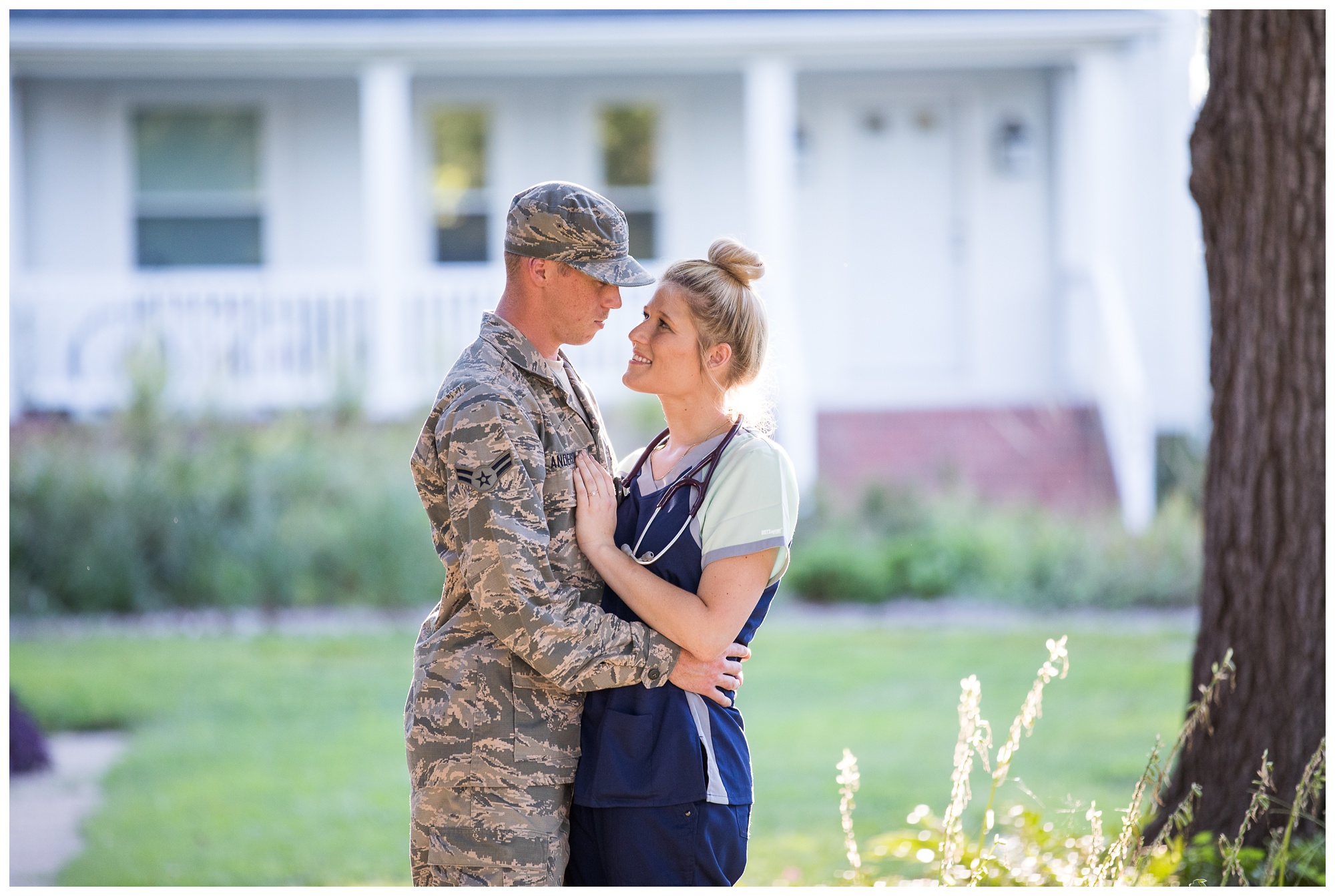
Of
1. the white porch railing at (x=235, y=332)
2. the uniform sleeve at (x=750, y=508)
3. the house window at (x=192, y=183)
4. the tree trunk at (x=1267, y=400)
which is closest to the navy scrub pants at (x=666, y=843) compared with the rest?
the uniform sleeve at (x=750, y=508)

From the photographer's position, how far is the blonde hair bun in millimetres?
2646

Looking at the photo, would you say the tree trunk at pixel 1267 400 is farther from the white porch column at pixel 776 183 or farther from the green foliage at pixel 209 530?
the white porch column at pixel 776 183

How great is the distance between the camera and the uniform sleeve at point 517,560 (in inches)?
92.8

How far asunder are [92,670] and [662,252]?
6.71 meters

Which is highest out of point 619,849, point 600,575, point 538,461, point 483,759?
point 538,461

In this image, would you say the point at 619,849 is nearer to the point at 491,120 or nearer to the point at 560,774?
the point at 560,774

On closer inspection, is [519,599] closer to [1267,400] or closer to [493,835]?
[493,835]

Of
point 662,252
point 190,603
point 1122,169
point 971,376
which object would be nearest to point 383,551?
point 190,603

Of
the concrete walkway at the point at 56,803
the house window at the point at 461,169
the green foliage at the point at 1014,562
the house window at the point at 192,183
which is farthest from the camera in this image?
the house window at the point at 461,169

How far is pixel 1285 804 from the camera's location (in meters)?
3.79

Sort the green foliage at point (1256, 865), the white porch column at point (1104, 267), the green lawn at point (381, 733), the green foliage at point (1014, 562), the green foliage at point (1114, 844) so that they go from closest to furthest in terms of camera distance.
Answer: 1. the green foliage at point (1114, 844)
2. the green foliage at point (1256, 865)
3. the green lawn at point (381, 733)
4. the green foliage at point (1014, 562)
5. the white porch column at point (1104, 267)

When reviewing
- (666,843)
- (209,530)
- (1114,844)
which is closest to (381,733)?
(209,530)

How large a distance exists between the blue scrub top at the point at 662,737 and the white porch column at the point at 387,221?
8.10 m

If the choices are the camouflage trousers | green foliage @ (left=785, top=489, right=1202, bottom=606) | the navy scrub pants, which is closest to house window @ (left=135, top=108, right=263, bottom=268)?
green foliage @ (left=785, top=489, right=1202, bottom=606)
